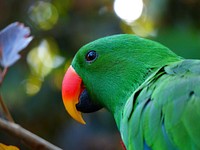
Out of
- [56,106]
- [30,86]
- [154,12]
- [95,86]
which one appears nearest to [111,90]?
[95,86]

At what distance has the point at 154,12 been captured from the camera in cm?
264

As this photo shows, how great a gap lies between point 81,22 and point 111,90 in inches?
64.6

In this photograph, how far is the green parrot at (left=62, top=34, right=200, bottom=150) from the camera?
1.18 m

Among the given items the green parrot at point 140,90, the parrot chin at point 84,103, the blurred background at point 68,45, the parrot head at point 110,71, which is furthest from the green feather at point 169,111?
the blurred background at point 68,45

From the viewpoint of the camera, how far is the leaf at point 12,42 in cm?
140

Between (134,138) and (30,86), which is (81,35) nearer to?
(30,86)

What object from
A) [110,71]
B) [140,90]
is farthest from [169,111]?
[110,71]

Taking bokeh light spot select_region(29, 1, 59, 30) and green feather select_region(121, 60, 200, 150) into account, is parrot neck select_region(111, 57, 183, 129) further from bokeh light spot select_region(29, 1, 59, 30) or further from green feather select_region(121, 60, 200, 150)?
bokeh light spot select_region(29, 1, 59, 30)

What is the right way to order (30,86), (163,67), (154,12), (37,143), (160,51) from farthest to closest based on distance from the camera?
(30,86) → (154,12) → (160,51) → (163,67) → (37,143)

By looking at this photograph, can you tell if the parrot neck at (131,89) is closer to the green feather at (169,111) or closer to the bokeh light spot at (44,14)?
the green feather at (169,111)

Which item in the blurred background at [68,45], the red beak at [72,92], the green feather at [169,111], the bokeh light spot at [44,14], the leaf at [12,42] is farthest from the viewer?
the bokeh light spot at [44,14]

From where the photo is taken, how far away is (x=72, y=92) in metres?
1.55

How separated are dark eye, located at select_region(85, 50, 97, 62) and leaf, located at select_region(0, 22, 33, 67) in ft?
0.71

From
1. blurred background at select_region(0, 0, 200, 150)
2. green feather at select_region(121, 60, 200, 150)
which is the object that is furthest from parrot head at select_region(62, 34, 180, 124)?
blurred background at select_region(0, 0, 200, 150)
